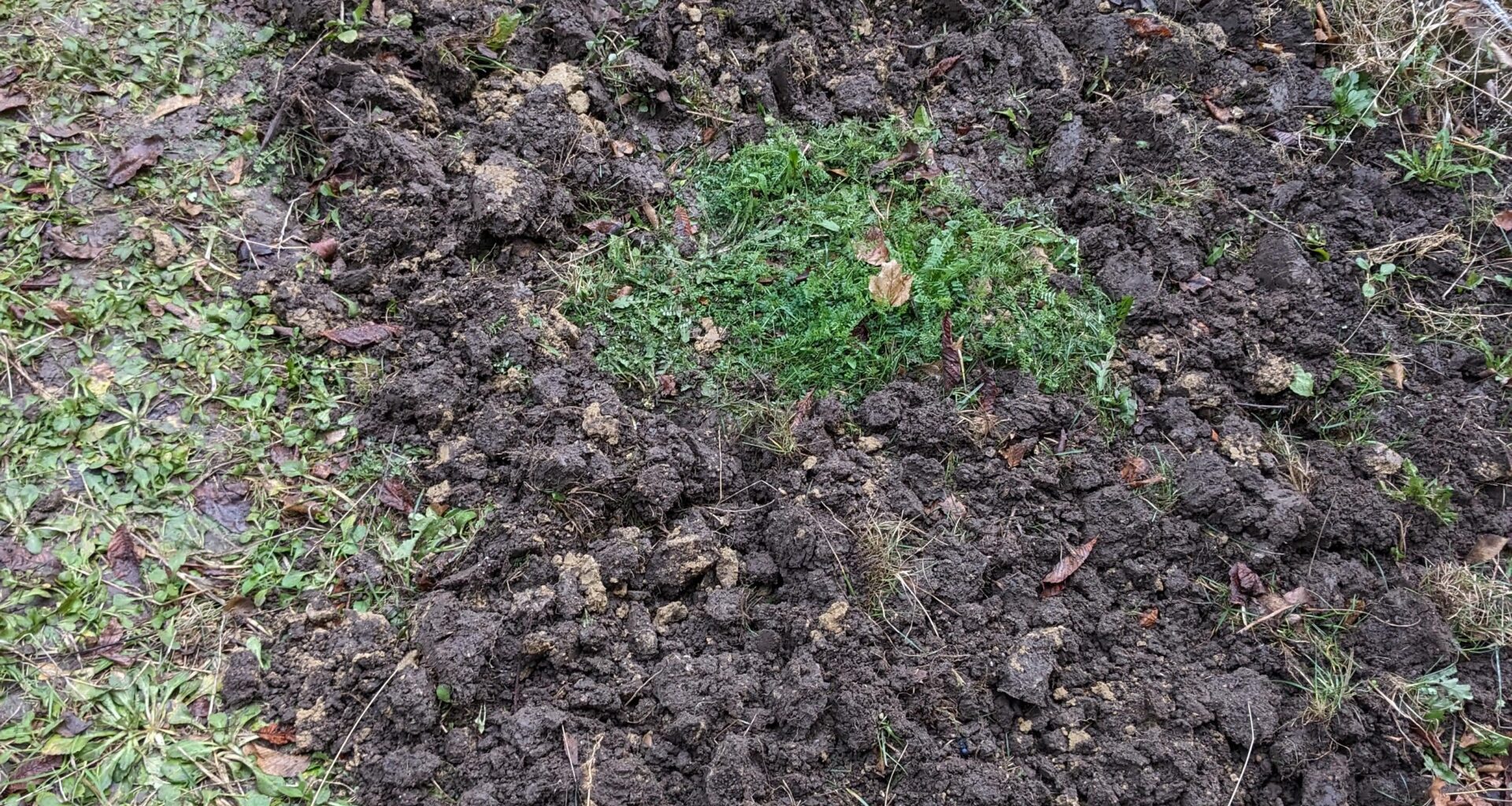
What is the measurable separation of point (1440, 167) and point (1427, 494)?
4.70 feet

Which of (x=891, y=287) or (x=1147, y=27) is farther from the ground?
(x=1147, y=27)

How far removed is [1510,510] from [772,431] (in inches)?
93.4

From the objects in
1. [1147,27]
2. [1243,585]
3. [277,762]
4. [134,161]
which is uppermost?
[1147,27]

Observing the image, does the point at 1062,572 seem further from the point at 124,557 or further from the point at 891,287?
the point at 124,557

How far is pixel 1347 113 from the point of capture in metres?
3.44

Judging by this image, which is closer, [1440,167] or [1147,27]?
[1440,167]

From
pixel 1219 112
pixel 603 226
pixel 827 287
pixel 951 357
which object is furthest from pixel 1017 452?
pixel 1219 112

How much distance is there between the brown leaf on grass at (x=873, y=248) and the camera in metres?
3.03

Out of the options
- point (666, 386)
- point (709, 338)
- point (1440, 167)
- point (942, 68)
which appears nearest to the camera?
point (666, 386)

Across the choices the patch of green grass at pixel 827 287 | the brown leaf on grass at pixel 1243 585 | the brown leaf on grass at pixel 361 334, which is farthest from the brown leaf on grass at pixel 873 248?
the brown leaf on grass at pixel 361 334

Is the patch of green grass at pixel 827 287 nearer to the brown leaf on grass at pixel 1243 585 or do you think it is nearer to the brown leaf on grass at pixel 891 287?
the brown leaf on grass at pixel 891 287

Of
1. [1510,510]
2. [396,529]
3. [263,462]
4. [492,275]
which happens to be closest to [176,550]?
[263,462]

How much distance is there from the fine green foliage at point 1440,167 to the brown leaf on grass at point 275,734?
4312 mm

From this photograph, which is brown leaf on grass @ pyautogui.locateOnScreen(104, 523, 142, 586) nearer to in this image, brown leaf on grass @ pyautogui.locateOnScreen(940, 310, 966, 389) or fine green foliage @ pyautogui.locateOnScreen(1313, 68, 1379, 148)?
brown leaf on grass @ pyautogui.locateOnScreen(940, 310, 966, 389)
